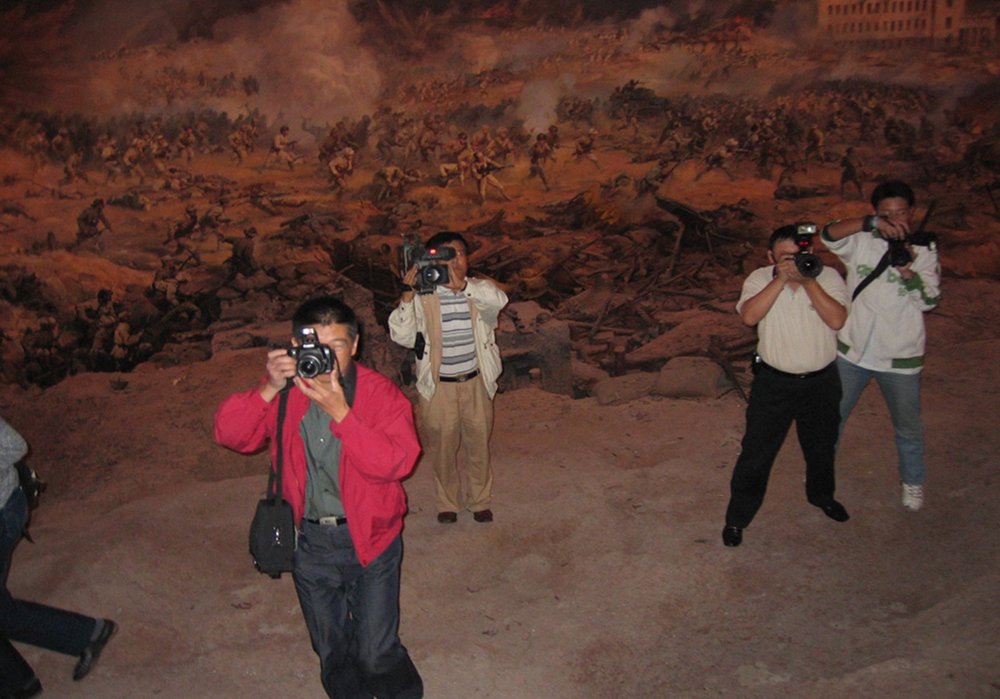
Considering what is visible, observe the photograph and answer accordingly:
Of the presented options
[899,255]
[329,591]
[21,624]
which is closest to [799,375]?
[899,255]

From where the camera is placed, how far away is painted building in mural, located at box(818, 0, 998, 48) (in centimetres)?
1003

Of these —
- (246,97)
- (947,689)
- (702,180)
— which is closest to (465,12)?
(246,97)

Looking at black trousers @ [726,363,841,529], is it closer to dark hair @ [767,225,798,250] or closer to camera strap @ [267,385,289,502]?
dark hair @ [767,225,798,250]

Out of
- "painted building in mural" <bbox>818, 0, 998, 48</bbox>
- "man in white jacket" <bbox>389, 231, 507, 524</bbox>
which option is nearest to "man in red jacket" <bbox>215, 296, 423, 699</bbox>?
"man in white jacket" <bbox>389, 231, 507, 524</bbox>

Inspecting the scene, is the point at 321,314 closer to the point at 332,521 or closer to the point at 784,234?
the point at 332,521

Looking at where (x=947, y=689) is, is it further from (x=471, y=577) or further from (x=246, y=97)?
(x=246, y=97)

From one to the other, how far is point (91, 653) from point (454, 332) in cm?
270

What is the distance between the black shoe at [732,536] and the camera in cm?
481

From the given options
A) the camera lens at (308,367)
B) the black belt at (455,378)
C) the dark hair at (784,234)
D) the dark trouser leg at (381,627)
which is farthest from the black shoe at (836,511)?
the camera lens at (308,367)

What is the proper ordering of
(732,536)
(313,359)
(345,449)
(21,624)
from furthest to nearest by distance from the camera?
1. (732,536)
2. (21,624)
3. (345,449)
4. (313,359)

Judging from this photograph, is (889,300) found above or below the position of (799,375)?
above

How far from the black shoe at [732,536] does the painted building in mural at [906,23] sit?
8121 millimetres

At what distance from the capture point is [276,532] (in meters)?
3.05

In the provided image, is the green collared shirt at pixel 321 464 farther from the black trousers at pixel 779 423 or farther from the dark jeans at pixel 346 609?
the black trousers at pixel 779 423
